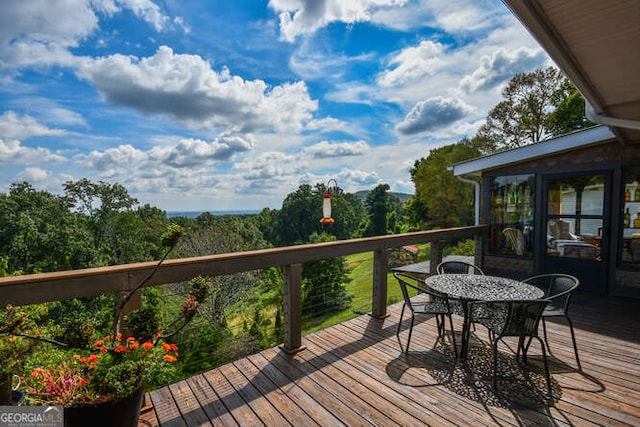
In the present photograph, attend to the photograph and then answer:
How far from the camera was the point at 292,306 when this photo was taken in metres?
2.78

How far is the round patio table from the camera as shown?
8.23 feet

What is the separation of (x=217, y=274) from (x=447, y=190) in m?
18.8

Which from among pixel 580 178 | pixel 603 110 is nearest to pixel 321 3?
pixel 603 110

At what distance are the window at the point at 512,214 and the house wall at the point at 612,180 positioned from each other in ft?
0.38

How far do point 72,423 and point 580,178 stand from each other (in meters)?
6.50

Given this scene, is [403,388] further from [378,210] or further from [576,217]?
[378,210]

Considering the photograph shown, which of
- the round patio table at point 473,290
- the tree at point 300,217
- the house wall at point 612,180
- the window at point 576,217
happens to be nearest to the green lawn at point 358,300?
the house wall at point 612,180

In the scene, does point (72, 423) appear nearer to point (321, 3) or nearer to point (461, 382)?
point (461, 382)

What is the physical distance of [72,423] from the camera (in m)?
1.29

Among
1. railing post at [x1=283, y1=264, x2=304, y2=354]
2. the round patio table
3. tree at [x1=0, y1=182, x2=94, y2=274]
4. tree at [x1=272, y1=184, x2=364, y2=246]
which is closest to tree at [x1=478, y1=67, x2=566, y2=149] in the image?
the round patio table

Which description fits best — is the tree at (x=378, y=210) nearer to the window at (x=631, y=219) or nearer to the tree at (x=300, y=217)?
the tree at (x=300, y=217)

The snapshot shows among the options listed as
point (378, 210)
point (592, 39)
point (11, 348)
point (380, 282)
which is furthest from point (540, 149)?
point (378, 210)

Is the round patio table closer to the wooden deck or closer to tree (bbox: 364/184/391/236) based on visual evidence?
the wooden deck

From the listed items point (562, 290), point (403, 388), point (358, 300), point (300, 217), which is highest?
point (562, 290)
